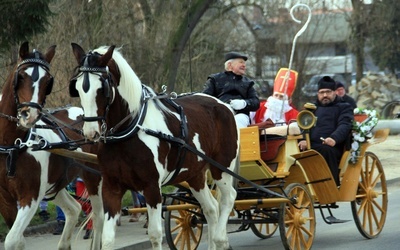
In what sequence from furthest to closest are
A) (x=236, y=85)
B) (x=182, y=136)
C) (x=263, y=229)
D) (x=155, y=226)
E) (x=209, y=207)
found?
(x=263, y=229), (x=236, y=85), (x=209, y=207), (x=182, y=136), (x=155, y=226)

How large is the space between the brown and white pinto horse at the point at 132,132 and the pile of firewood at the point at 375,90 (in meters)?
29.0

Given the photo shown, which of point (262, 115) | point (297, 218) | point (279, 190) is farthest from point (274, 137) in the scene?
point (262, 115)

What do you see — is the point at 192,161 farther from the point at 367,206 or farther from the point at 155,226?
the point at 367,206

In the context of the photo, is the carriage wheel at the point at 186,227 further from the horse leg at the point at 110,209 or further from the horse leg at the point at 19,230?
the horse leg at the point at 19,230

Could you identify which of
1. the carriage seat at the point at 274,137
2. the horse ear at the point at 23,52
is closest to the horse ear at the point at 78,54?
the horse ear at the point at 23,52

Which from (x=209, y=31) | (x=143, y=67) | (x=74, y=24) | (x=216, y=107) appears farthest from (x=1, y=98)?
(x=209, y=31)

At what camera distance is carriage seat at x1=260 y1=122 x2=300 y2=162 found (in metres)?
10.6

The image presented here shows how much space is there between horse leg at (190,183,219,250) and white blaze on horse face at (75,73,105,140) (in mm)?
2152

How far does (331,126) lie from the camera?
1138cm

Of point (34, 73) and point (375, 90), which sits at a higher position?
point (34, 73)

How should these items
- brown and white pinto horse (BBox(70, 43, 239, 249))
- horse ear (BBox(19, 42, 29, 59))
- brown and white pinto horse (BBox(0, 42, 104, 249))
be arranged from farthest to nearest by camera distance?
1. horse ear (BBox(19, 42, 29, 59))
2. brown and white pinto horse (BBox(0, 42, 104, 249))
3. brown and white pinto horse (BBox(70, 43, 239, 249))

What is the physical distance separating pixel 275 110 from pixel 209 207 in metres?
2.30

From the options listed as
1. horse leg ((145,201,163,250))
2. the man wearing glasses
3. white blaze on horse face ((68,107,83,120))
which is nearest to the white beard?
the man wearing glasses

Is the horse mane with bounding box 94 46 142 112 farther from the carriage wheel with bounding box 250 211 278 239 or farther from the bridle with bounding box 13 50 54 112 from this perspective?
the carriage wheel with bounding box 250 211 278 239
